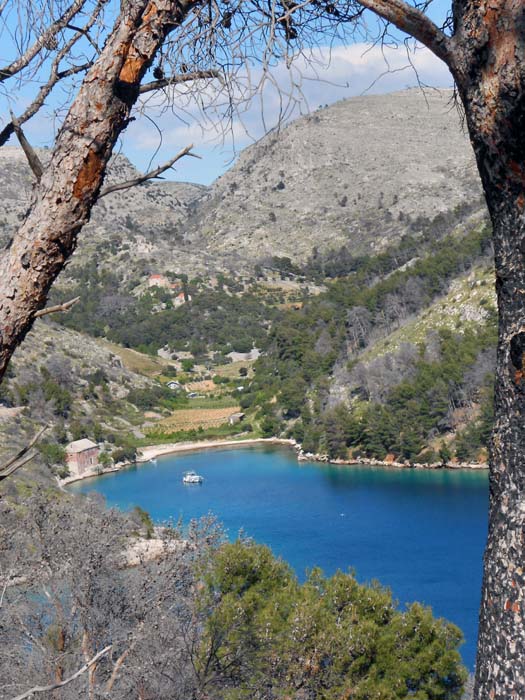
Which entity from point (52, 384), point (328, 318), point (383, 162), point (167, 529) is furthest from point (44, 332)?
point (383, 162)

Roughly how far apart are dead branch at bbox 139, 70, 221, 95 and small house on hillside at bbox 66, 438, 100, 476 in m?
30.9

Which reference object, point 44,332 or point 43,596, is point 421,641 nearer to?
point 43,596

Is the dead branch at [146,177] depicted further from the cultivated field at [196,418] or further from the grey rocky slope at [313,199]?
the grey rocky slope at [313,199]

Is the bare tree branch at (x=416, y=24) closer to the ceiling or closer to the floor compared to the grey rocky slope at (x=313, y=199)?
closer to the floor

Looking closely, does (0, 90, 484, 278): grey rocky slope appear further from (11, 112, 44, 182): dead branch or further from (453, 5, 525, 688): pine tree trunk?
(453, 5, 525, 688): pine tree trunk

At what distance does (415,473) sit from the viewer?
1120 inches

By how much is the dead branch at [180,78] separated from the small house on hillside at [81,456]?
30867 mm

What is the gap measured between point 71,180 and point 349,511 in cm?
2329

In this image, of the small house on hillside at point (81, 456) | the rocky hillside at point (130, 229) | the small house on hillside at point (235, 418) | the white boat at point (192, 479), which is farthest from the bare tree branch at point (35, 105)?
the rocky hillside at point (130, 229)

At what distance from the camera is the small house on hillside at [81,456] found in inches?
1241

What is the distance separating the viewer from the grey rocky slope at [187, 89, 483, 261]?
230 feet

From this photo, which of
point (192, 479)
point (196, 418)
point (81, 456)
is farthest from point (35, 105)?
point (196, 418)

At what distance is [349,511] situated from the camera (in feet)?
78.1

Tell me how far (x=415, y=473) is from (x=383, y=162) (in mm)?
54239
